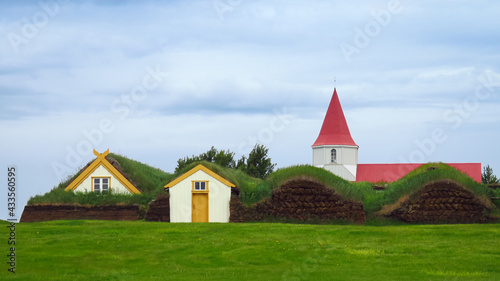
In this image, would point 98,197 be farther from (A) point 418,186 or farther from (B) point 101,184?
(A) point 418,186

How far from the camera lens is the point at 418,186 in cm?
3766

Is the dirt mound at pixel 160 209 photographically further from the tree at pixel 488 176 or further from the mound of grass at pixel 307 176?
the tree at pixel 488 176

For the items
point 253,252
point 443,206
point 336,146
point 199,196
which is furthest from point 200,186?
point 336,146

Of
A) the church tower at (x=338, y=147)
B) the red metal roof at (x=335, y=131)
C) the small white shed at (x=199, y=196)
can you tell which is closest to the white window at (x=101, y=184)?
the small white shed at (x=199, y=196)

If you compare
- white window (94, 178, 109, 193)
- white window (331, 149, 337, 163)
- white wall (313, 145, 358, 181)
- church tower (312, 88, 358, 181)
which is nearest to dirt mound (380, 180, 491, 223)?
white window (94, 178, 109, 193)

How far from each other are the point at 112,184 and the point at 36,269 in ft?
68.3

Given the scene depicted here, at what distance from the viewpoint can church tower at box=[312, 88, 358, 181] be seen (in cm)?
9812

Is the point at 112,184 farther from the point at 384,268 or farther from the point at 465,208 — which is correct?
the point at 384,268

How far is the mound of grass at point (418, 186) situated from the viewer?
124ft

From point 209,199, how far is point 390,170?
174ft

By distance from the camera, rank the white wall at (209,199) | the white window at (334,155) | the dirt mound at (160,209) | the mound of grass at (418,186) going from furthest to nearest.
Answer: the white window at (334,155), the dirt mound at (160,209), the white wall at (209,199), the mound of grass at (418,186)

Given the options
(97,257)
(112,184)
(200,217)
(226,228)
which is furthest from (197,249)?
(112,184)

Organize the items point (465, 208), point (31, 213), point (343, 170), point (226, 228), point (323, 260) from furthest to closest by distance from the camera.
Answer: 1. point (343, 170)
2. point (31, 213)
3. point (465, 208)
4. point (226, 228)
5. point (323, 260)

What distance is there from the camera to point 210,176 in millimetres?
38594
